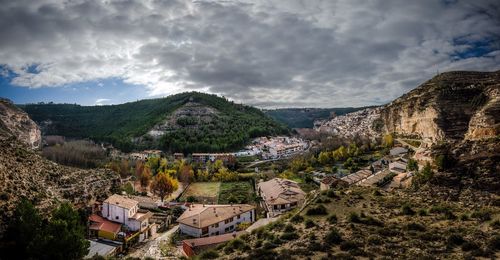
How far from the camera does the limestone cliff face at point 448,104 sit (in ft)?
152

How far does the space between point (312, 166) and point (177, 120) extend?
71.6m

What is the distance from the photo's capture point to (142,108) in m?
173

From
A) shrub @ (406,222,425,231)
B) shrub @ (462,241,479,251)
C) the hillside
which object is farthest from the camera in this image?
the hillside

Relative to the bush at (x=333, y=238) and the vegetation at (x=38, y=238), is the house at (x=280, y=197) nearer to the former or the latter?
the vegetation at (x=38, y=238)

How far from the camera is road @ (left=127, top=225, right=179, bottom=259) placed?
2894cm

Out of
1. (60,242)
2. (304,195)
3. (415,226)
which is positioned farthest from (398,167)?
(60,242)

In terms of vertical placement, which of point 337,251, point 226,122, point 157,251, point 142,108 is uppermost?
point 142,108

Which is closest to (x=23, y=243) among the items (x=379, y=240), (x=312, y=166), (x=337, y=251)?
(x=337, y=251)

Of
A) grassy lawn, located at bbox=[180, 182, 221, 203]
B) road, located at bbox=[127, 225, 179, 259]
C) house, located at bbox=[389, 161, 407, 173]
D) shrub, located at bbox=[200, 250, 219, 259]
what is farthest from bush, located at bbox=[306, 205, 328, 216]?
house, located at bbox=[389, 161, 407, 173]

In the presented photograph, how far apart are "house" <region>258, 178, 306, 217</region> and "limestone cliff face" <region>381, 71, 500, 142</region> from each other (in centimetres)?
2143

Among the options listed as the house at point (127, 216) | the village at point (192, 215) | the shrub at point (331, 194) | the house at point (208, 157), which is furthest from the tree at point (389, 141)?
the house at point (127, 216)

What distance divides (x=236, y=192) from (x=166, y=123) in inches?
3008

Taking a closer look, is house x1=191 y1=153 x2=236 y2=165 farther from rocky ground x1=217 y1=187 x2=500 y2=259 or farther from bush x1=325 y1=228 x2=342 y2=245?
bush x1=325 y1=228 x2=342 y2=245

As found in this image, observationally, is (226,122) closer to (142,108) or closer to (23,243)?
(142,108)
